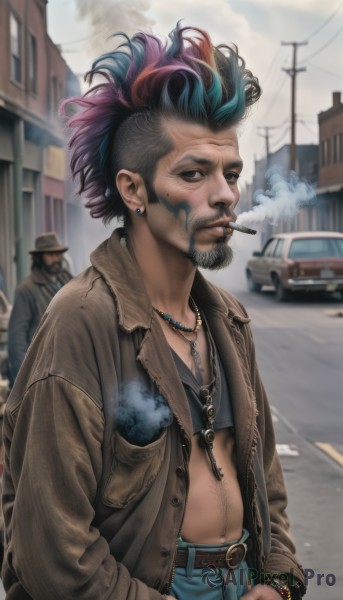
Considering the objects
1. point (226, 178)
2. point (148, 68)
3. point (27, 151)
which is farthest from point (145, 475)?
point (27, 151)

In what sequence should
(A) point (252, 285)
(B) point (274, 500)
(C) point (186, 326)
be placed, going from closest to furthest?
(C) point (186, 326) → (B) point (274, 500) → (A) point (252, 285)

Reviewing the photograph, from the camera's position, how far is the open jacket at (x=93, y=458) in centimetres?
188

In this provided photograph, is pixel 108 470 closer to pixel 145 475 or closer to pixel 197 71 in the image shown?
pixel 145 475

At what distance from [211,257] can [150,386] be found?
1.13ft

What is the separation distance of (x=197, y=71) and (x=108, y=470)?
890 millimetres

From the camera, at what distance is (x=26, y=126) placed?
54.9 ft

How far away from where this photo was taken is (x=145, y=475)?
1.97 metres

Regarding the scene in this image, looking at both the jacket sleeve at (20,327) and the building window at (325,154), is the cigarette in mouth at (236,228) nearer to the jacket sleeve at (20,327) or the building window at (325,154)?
the jacket sleeve at (20,327)

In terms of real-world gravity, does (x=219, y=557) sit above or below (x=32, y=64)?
below

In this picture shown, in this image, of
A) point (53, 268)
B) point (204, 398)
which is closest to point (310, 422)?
point (53, 268)

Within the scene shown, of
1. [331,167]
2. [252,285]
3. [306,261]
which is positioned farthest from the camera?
[331,167]

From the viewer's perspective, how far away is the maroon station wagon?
18.8 meters

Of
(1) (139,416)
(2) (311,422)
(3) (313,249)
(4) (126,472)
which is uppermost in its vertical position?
(3) (313,249)

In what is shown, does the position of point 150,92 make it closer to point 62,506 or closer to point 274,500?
→ point 62,506
